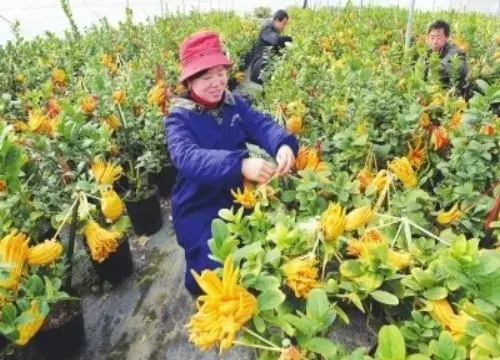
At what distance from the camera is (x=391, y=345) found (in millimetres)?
907

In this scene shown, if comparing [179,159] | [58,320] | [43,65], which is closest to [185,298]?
[58,320]

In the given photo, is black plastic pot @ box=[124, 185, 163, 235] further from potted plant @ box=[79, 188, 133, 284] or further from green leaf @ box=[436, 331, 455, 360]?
green leaf @ box=[436, 331, 455, 360]

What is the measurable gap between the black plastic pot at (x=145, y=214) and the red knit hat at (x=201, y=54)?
1625 mm

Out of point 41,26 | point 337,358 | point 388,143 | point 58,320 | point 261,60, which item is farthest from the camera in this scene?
point 41,26

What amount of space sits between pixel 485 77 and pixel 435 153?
7.67ft

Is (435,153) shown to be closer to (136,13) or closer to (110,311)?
(110,311)

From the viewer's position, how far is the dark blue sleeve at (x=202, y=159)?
1815 millimetres

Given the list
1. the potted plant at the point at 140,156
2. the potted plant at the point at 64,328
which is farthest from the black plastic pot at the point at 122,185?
the potted plant at the point at 64,328

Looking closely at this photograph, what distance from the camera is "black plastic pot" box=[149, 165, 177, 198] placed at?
13.2 ft

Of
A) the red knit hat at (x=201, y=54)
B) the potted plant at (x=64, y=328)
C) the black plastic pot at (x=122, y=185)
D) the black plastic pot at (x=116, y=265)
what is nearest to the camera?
the red knit hat at (x=201, y=54)

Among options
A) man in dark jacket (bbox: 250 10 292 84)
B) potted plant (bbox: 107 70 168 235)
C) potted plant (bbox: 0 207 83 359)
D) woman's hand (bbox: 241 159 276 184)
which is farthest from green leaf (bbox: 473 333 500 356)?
man in dark jacket (bbox: 250 10 292 84)

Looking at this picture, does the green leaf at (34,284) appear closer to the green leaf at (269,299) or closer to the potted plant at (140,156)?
the green leaf at (269,299)

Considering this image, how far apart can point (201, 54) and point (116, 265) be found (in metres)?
1.60

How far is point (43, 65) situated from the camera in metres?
5.65
